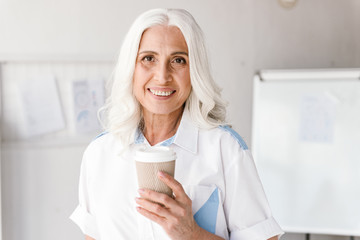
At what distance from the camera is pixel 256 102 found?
2553 mm

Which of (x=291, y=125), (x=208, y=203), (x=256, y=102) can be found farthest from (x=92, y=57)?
(x=208, y=203)

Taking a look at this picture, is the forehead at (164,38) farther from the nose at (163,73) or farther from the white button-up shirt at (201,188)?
the white button-up shirt at (201,188)

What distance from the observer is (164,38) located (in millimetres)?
989

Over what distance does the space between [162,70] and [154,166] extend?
0.85 feet

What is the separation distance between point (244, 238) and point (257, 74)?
1896 mm

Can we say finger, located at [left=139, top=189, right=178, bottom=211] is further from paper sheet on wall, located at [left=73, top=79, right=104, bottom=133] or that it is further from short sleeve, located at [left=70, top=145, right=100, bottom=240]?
paper sheet on wall, located at [left=73, top=79, right=104, bottom=133]

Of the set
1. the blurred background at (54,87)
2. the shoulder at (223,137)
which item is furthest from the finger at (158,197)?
the blurred background at (54,87)

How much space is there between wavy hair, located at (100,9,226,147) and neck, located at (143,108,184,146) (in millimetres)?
35

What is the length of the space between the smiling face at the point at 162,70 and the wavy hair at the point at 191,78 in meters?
0.01

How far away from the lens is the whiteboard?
2430mm

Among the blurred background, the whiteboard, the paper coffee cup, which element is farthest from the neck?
the whiteboard

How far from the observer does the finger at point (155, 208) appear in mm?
835

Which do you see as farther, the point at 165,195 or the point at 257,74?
the point at 257,74

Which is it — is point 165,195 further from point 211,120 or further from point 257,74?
point 257,74
